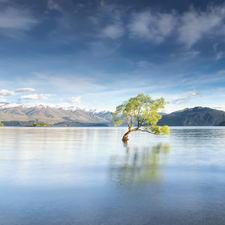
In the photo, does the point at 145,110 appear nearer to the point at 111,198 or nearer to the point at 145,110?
the point at 145,110

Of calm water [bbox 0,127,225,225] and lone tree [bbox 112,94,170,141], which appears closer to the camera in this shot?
calm water [bbox 0,127,225,225]

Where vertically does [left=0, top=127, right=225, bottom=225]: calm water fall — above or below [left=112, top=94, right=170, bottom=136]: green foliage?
below

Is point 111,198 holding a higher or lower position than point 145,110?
lower

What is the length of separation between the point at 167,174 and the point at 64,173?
11513 millimetres

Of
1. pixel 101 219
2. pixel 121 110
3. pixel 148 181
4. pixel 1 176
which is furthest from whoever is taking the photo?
pixel 121 110

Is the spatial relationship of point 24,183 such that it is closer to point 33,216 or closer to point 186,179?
point 33,216

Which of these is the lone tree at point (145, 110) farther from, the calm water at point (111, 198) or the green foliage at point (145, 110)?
the calm water at point (111, 198)

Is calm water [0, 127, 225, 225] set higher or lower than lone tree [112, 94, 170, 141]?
lower

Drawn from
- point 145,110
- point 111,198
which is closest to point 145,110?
point 145,110

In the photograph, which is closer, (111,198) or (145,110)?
(111,198)

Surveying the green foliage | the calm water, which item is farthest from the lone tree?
the calm water

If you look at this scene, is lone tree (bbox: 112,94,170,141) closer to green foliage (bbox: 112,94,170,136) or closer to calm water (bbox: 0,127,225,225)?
green foliage (bbox: 112,94,170,136)

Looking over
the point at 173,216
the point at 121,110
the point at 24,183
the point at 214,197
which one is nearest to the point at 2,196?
the point at 24,183

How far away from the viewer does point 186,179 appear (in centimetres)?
2091
